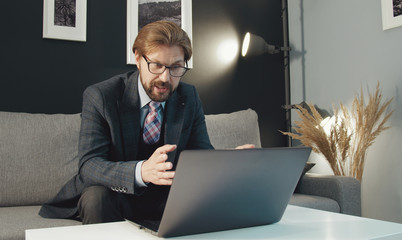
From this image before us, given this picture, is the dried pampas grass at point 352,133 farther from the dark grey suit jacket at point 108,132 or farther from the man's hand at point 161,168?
the man's hand at point 161,168

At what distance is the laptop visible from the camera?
85 cm

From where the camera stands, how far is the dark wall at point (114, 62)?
247 cm

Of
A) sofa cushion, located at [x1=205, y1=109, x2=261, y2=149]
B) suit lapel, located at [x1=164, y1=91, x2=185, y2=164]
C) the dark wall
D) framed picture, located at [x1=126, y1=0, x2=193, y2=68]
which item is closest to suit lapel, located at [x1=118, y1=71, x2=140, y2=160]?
suit lapel, located at [x1=164, y1=91, x2=185, y2=164]

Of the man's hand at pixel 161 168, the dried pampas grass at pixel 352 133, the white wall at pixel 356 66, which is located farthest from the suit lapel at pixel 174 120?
the white wall at pixel 356 66

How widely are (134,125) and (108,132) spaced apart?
11 centimetres

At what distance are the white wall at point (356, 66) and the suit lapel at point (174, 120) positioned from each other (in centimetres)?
160

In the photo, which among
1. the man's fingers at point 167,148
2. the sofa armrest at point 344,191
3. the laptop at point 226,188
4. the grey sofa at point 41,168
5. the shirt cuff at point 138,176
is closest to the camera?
the laptop at point 226,188

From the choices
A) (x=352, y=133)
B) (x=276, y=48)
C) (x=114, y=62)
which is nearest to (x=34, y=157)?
Answer: (x=114, y=62)

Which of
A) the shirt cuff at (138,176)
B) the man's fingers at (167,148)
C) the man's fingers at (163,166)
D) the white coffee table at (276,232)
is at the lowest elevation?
the white coffee table at (276,232)

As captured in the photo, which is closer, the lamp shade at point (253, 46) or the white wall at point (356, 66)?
the white wall at point (356, 66)

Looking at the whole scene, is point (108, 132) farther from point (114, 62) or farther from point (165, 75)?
point (114, 62)

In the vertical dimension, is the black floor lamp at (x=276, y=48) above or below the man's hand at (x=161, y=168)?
above

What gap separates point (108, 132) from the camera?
5.26 ft

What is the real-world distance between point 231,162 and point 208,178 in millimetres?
61
